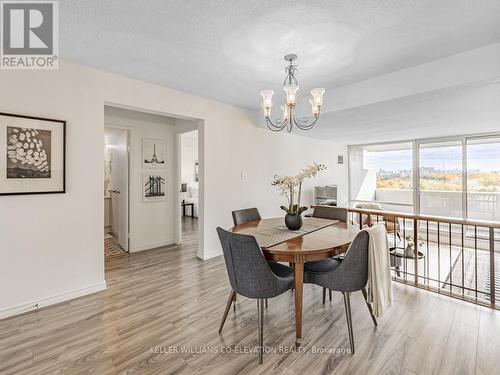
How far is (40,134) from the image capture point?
2.44m

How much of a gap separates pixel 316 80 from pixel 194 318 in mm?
2939

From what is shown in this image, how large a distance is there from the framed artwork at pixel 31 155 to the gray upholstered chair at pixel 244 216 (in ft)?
5.95

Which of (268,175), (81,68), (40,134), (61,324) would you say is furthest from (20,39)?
(268,175)

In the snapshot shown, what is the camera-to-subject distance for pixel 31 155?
2.40m

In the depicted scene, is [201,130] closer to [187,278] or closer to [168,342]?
[187,278]

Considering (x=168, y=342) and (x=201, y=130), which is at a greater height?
(x=201, y=130)

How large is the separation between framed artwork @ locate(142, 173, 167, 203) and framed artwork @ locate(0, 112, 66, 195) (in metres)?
1.81

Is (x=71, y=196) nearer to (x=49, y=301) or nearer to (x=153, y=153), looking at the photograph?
(x=49, y=301)

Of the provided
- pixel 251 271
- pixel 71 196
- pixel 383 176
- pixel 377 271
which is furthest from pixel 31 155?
pixel 383 176

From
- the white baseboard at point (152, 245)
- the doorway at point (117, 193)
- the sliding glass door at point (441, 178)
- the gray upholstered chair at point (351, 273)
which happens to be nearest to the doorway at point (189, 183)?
the doorway at point (117, 193)

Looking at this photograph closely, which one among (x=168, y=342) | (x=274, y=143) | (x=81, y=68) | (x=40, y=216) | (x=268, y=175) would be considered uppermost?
(x=81, y=68)

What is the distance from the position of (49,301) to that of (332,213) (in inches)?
128

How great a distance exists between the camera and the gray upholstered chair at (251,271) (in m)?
1.75

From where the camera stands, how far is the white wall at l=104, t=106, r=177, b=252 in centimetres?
421
